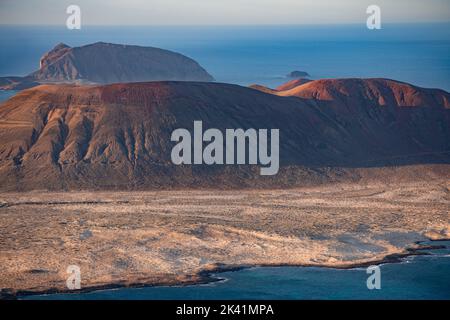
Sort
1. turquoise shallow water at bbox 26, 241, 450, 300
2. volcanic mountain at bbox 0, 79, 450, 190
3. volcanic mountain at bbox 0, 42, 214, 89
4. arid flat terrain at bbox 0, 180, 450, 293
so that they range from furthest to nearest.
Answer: volcanic mountain at bbox 0, 42, 214, 89, volcanic mountain at bbox 0, 79, 450, 190, arid flat terrain at bbox 0, 180, 450, 293, turquoise shallow water at bbox 26, 241, 450, 300

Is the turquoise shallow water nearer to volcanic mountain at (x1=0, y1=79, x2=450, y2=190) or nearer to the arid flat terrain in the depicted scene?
the arid flat terrain

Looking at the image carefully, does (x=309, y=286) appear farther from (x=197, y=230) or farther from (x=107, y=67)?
(x=107, y=67)

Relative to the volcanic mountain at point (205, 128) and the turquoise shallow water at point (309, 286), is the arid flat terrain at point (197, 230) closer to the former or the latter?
the turquoise shallow water at point (309, 286)

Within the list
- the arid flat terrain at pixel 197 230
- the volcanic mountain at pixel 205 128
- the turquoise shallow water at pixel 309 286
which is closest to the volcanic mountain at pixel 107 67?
the volcanic mountain at pixel 205 128

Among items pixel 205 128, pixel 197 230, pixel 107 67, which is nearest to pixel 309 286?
pixel 197 230

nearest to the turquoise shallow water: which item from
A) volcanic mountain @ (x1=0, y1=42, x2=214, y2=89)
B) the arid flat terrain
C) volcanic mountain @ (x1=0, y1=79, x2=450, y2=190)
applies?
the arid flat terrain

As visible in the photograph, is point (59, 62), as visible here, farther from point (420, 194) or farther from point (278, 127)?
point (420, 194)
